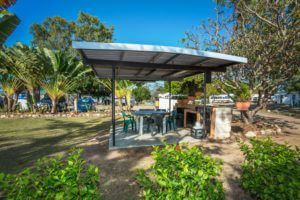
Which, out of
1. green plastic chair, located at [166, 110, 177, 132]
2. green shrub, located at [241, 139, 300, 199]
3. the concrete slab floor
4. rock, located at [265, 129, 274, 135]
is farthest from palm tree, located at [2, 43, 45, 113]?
rock, located at [265, 129, 274, 135]

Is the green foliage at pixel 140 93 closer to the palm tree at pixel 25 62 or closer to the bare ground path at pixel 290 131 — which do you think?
the palm tree at pixel 25 62

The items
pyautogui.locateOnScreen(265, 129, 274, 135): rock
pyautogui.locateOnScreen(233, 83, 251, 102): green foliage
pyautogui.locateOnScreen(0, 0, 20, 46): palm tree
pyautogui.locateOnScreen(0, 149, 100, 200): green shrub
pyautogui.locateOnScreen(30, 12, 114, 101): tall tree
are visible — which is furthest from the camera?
pyautogui.locateOnScreen(30, 12, 114, 101): tall tree

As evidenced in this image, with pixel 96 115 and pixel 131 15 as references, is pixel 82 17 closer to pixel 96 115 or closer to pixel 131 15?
pixel 131 15

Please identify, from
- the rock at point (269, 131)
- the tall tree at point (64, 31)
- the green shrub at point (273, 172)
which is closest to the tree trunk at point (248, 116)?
the rock at point (269, 131)

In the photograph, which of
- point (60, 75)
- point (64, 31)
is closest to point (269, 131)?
point (60, 75)

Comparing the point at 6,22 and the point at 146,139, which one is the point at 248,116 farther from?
the point at 6,22

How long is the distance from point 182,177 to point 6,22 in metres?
7.40

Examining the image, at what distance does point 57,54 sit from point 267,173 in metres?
13.7

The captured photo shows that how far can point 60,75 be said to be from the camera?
496 inches

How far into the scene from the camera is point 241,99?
771 centimetres

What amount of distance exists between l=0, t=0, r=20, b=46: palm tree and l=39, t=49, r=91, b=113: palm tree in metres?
6.30

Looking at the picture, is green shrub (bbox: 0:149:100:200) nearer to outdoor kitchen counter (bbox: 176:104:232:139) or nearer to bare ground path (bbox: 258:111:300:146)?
outdoor kitchen counter (bbox: 176:104:232:139)

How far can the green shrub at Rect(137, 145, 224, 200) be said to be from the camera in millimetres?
1396

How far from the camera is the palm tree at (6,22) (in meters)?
5.07
